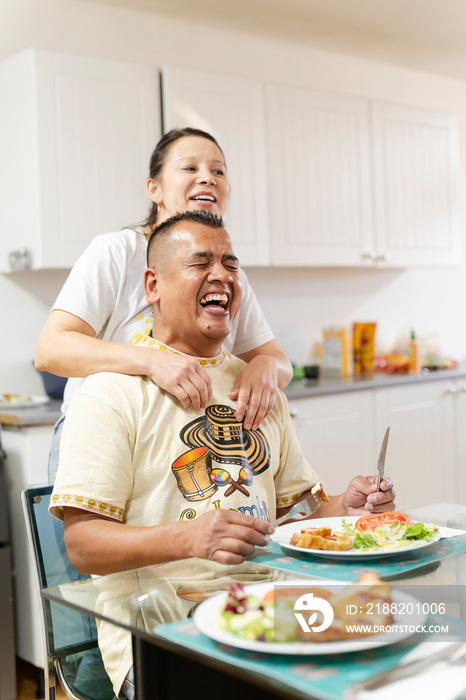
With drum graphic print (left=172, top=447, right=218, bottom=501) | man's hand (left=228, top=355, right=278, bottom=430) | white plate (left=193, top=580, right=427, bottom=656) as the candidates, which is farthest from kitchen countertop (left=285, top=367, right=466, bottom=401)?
white plate (left=193, top=580, right=427, bottom=656)

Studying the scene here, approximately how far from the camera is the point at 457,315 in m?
4.71

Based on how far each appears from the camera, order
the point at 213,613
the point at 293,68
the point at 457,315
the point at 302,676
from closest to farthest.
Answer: the point at 302,676 → the point at 213,613 → the point at 293,68 → the point at 457,315

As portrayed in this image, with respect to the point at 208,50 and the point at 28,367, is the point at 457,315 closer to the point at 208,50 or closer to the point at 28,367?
the point at 208,50

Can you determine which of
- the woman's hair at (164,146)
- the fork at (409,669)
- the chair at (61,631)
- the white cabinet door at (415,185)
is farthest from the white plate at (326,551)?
the white cabinet door at (415,185)

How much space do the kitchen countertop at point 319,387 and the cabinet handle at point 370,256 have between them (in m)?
0.57

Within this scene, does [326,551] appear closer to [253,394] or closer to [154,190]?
[253,394]

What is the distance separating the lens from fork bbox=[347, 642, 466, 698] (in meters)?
0.71

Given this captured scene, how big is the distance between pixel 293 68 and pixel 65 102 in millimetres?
1540

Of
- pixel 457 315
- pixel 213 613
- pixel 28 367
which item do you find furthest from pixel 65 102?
pixel 457 315

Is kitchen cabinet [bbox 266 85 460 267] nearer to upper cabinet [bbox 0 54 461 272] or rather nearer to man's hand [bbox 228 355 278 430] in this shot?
upper cabinet [bbox 0 54 461 272]

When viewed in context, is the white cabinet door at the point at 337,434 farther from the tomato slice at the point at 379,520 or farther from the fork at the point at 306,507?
the tomato slice at the point at 379,520

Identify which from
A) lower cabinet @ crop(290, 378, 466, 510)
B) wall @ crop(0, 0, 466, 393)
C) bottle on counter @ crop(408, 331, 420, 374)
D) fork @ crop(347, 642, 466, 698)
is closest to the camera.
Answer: fork @ crop(347, 642, 466, 698)

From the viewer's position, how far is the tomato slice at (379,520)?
121 centimetres

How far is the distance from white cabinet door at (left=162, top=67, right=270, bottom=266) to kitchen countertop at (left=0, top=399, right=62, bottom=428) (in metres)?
1.11
